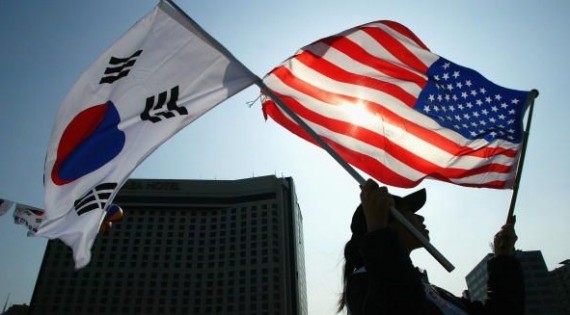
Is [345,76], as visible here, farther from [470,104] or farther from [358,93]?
[470,104]

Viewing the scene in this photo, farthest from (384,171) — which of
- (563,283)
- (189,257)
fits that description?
(563,283)

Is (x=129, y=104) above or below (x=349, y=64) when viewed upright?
below

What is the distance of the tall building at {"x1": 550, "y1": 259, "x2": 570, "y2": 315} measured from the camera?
89.2m

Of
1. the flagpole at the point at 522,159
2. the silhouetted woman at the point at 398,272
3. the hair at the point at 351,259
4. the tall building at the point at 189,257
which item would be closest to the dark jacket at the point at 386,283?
the silhouetted woman at the point at 398,272

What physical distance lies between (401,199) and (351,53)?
6.73 feet

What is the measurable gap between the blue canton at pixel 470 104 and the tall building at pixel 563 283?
107 meters

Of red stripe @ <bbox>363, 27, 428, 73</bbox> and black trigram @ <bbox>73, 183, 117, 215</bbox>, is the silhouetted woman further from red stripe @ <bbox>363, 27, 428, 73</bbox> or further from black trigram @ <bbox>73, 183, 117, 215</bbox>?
black trigram @ <bbox>73, 183, 117, 215</bbox>

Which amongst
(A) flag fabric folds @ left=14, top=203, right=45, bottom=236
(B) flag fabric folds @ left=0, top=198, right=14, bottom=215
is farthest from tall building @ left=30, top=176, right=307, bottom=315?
(B) flag fabric folds @ left=0, top=198, right=14, bottom=215

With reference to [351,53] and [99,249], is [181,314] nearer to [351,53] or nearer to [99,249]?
[99,249]

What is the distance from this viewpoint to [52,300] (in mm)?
79875

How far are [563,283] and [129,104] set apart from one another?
115451mm

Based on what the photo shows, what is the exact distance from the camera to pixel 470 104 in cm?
398

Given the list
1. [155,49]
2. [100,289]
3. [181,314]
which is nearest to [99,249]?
[100,289]

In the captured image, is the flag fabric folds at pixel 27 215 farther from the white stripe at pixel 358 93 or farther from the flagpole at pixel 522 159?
the flagpole at pixel 522 159
